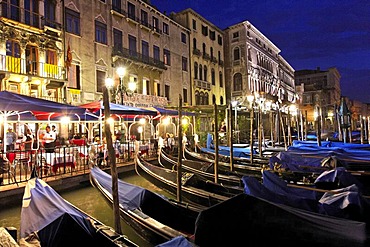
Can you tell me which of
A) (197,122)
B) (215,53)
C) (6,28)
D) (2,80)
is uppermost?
(215,53)

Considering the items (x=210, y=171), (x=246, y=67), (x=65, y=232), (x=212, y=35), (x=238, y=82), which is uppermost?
(x=212, y=35)

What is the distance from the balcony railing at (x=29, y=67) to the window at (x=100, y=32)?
142 inches

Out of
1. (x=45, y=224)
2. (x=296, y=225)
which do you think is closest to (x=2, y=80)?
(x=45, y=224)

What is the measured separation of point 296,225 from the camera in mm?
2746

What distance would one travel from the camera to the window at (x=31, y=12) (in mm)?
12719

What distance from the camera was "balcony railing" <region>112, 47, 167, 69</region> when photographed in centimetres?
1731

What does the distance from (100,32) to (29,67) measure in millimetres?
5179

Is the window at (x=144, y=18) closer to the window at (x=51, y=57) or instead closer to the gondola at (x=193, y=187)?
the window at (x=51, y=57)

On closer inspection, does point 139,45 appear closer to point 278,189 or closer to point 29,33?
point 29,33

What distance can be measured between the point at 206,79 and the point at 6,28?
1839 cm

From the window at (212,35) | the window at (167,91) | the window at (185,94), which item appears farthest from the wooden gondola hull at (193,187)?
the window at (212,35)

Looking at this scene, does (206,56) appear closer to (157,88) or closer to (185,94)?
(185,94)

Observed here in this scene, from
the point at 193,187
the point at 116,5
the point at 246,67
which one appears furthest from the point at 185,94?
the point at 193,187

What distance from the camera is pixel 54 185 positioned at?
7898 mm
